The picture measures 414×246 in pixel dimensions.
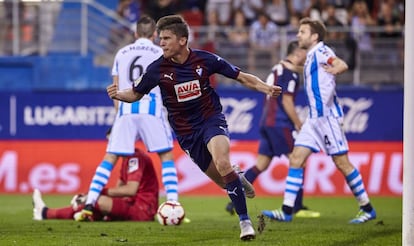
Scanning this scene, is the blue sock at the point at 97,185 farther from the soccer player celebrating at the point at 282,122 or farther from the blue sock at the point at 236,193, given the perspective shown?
the blue sock at the point at 236,193

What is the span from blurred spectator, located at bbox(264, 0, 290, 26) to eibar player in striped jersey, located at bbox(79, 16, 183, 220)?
895 cm

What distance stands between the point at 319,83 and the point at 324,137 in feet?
2.23

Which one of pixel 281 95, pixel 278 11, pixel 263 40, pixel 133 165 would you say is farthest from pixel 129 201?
pixel 278 11

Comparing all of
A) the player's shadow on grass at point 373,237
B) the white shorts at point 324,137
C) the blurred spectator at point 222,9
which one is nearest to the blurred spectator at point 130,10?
the blurred spectator at point 222,9

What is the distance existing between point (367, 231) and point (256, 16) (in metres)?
11.1

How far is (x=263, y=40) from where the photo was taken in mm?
20188

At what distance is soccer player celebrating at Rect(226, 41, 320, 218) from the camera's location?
1290 cm

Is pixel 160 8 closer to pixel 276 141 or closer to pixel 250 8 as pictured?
pixel 250 8

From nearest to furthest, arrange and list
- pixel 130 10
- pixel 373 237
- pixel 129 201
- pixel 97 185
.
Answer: pixel 373 237 < pixel 97 185 < pixel 129 201 < pixel 130 10

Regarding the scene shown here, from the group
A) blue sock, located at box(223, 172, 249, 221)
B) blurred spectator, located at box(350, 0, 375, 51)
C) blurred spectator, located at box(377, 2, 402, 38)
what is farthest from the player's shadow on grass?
blurred spectator, located at box(377, 2, 402, 38)

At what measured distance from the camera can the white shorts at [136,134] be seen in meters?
12.0

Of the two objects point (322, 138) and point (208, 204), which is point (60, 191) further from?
point (322, 138)

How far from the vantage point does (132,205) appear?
1204 cm

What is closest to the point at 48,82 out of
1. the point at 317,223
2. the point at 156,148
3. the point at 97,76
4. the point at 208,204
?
the point at 97,76
